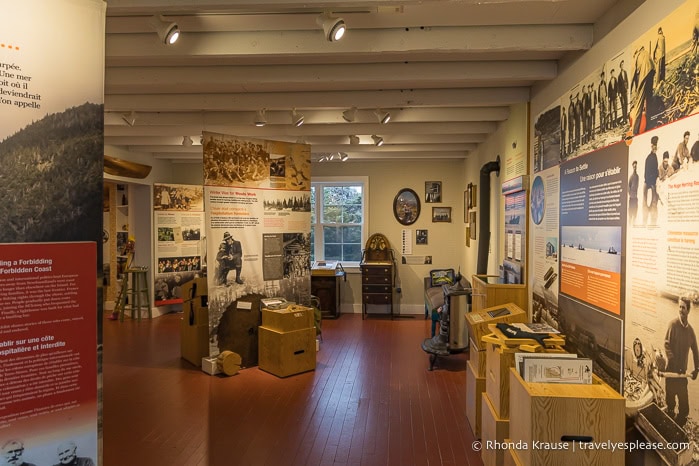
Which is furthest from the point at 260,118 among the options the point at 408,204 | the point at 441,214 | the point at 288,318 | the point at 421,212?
the point at 441,214

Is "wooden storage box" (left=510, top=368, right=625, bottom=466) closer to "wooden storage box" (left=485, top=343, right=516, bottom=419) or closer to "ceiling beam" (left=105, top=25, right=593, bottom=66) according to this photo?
"wooden storage box" (left=485, top=343, right=516, bottom=419)

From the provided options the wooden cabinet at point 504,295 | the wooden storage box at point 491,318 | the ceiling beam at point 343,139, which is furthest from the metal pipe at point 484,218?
the wooden storage box at point 491,318

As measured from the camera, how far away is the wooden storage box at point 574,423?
85.4 inches

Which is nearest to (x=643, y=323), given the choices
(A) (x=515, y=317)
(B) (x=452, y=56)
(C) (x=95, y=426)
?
(A) (x=515, y=317)

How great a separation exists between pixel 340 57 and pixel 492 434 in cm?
285

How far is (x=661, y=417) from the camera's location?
2047 millimetres

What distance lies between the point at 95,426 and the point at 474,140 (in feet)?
18.8

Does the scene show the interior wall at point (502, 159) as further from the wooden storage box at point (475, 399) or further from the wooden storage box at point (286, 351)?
the wooden storage box at point (286, 351)

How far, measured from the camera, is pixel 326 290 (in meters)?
8.34

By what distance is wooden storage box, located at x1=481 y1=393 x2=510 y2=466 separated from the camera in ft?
9.46

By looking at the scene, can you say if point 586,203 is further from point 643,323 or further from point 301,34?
point 301,34

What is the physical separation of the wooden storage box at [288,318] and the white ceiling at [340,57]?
220cm

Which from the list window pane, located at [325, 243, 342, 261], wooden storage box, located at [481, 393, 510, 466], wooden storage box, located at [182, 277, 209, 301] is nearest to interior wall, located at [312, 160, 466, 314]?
window pane, located at [325, 243, 342, 261]

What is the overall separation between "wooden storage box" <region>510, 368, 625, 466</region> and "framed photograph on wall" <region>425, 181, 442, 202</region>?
21.4 ft
